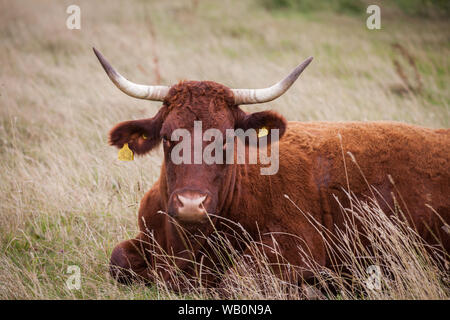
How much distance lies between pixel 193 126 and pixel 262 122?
730 millimetres

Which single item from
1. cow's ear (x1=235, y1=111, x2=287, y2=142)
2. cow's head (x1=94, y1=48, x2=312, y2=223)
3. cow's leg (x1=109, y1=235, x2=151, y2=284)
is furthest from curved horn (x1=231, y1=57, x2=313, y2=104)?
cow's leg (x1=109, y1=235, x2=151, y2=284)

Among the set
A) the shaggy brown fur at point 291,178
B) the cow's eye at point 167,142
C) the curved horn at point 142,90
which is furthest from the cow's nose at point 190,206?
Result: the curved horn at point 142,90

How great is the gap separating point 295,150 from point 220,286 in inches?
62.9

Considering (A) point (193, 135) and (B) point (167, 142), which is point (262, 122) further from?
(B) point (167, 142)

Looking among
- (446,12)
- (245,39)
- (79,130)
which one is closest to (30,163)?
(79,130)

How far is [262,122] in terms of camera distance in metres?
4.66

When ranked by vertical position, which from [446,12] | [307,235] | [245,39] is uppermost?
[446,12]

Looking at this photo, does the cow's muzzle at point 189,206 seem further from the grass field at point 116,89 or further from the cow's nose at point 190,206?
the grass field at point 116,89

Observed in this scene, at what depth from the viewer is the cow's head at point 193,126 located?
407cm

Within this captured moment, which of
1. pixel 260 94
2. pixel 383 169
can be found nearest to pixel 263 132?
pixel 260 94

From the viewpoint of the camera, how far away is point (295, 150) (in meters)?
5.14

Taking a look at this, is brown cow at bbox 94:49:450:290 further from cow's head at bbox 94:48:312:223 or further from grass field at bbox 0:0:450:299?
grass field at bbox 0:0:450:299

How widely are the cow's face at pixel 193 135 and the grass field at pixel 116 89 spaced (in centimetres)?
105

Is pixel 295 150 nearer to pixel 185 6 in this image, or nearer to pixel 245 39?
pixel 245 39
